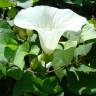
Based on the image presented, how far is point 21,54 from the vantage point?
3.07 feet

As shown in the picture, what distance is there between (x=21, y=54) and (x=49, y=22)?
0.11 m

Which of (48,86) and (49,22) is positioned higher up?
(49,22)

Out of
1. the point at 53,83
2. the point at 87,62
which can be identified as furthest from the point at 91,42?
the point at 53,83

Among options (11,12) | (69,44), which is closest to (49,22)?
(69,44)

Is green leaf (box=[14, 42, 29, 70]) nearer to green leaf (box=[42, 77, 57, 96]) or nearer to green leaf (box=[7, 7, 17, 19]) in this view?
green leaf (box=[42, 77, 57, 96])

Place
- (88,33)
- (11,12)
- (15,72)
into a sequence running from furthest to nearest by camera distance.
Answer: (11,12), (88,33), (15,72)

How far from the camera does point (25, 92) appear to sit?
96 centimetres

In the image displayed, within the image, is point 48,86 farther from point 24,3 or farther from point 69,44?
point 24,3

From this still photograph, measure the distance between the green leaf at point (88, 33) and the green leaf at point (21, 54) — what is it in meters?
0.16

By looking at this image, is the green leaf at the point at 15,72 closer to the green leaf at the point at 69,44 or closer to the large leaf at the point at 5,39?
the large leaf at the point at 5,39

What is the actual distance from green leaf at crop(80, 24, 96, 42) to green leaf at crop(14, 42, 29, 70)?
0.16 meters

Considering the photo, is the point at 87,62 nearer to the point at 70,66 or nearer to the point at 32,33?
the point at 70,66

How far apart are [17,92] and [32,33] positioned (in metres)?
0.17

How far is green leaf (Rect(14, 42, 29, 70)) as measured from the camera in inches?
36.1
